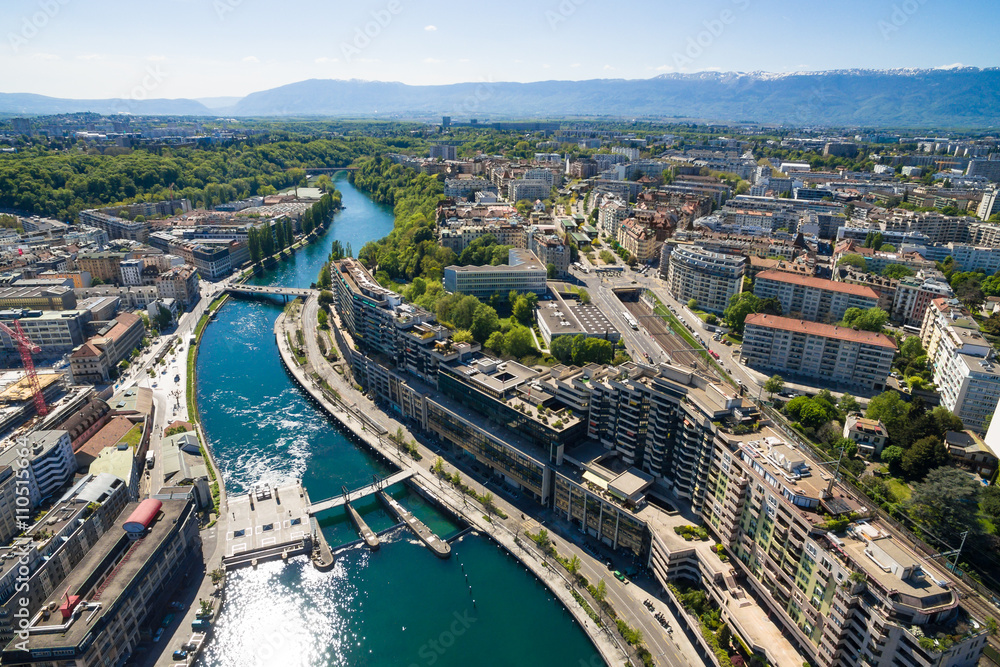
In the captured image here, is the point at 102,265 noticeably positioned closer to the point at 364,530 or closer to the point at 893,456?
the point at 364,530

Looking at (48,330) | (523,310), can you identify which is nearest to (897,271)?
(523,310)

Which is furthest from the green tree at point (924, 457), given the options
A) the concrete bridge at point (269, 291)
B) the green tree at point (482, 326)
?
the concrete bridge at point (269, 291)

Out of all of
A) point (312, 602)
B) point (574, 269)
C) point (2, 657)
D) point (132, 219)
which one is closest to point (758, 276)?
point (574, 269)

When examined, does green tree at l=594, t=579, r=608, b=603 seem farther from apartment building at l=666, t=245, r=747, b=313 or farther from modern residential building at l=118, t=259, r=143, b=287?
modern residential building at l=118, t=259, r=143, b=287

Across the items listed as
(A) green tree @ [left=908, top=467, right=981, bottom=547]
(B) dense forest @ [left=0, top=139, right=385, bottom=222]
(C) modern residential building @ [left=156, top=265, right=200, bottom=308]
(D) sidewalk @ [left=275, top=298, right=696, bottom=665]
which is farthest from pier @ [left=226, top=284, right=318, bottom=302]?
(A) green tree @ [left=908, top=467, right=981, bottom=547]

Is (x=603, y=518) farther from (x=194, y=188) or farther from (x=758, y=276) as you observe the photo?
(x=194, y=188)

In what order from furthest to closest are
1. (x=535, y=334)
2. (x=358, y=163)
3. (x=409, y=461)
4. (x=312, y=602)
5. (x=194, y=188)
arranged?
(x=358, y=163), (x=194, y=188), (x=535, y=334), (x=409, y=461), (x=312, y=602)

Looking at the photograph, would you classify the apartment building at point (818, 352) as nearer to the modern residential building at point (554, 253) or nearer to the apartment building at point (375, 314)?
the modern residential building at point (554, 253)

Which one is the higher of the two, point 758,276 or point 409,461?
point 758,276
